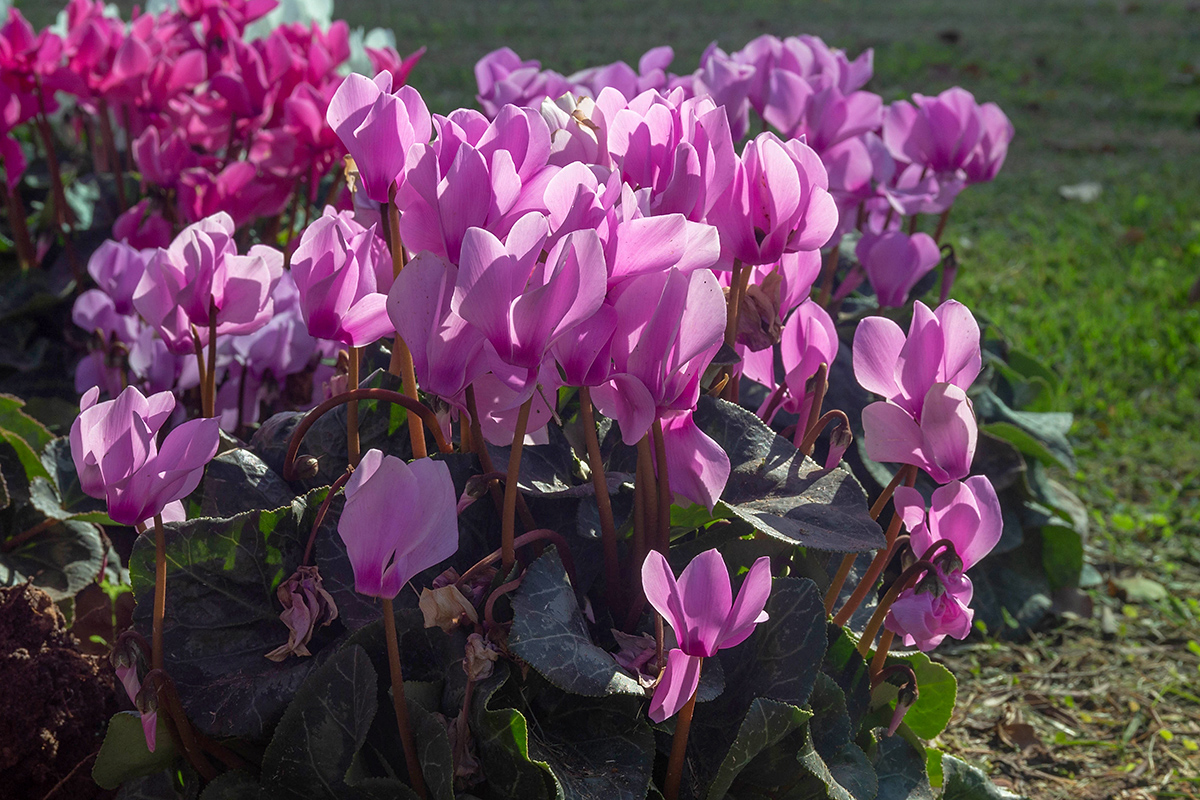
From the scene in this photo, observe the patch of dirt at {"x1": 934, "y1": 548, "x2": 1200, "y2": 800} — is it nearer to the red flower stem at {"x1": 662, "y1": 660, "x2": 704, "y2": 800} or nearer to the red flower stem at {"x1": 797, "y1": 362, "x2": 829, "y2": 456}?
the red flower stem at {"x1": 797, "y1": 362, "x2": 829, "y2": 456}

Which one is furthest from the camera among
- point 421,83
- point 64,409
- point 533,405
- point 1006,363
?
point 421,83

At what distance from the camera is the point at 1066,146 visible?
5.81 metres

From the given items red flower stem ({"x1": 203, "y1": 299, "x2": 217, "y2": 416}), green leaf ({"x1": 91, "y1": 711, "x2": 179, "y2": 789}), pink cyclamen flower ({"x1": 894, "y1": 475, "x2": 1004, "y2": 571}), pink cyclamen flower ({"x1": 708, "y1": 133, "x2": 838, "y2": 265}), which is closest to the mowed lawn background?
pink cyclamen flower ({"x1": 894, "y1": 475, "x2": 1004, "y2": 571})

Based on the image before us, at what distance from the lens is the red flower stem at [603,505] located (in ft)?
→ 3.34

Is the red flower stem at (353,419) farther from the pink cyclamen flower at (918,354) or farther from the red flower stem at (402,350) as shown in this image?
the pink cyclamen flower at (918,354)

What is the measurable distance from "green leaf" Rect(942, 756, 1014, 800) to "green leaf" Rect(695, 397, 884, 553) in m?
0.51

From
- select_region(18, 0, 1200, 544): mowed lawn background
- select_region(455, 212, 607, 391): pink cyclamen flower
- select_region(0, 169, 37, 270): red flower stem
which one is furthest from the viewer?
select_region(18, 0, 1200, 544): mowed lawn background

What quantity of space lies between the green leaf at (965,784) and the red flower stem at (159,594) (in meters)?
0.96

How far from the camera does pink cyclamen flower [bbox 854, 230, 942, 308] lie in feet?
6.33

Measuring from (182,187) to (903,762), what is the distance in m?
1.68

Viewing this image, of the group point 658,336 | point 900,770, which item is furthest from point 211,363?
point 900,770

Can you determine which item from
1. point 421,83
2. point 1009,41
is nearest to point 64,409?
point 421,83

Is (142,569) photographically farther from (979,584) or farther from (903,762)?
(979,584)

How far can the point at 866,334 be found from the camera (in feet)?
3.63
